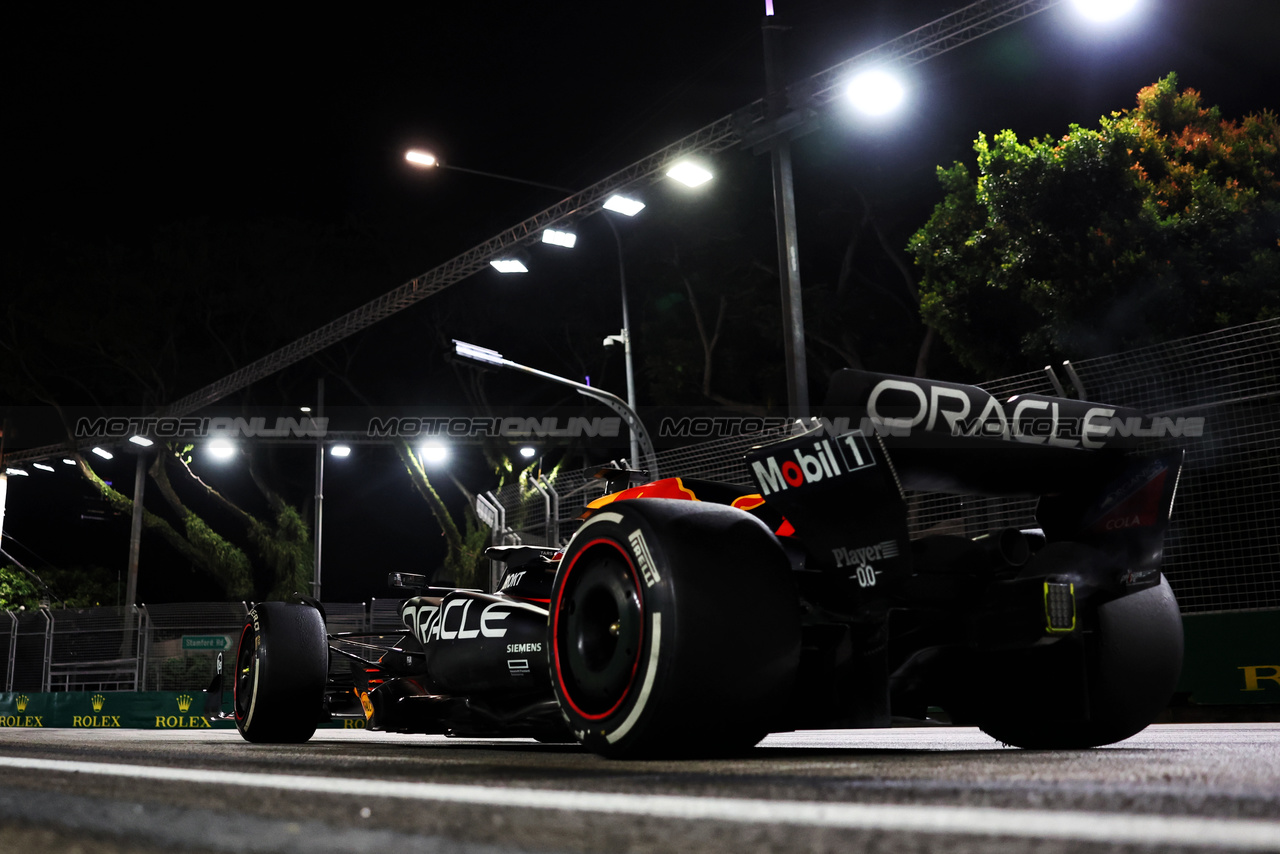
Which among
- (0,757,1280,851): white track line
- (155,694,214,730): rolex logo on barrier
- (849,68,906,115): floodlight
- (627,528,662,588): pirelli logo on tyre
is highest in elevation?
(849,68,906,115): floodlight

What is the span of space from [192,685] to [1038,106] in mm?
18856

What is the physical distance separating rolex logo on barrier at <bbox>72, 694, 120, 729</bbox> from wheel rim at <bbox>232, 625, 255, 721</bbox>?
43.9 feet

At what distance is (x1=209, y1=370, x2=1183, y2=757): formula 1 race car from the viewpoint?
3113 millimetres

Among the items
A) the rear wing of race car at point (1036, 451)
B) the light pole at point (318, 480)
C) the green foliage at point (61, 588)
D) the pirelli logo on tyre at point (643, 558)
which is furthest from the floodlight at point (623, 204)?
the green foliage at point (61, 588)

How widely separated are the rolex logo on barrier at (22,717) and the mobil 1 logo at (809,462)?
18.7m

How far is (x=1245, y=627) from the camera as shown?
28.9ft

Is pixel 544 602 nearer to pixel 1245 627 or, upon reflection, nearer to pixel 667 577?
pixel 667 577

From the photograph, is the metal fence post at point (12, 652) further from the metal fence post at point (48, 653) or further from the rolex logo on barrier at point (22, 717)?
the rolex logo on barrier at point (22, 717)

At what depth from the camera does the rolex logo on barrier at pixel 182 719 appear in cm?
1686

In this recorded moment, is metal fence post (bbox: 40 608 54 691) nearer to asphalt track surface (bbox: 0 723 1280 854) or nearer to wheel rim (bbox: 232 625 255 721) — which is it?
wheel rim (bbox: 232 625 255 721)

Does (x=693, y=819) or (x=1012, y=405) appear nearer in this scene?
(x=693, y=819)

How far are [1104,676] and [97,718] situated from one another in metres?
17.7

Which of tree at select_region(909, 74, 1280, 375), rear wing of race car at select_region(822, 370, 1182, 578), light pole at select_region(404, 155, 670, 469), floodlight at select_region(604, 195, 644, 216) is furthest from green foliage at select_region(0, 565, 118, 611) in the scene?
rear wing of race car at select_region(822, 370, 1182, 578)

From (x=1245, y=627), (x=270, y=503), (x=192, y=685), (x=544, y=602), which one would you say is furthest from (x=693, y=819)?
(x=270, y=503)
